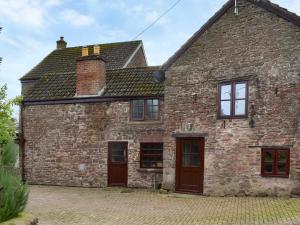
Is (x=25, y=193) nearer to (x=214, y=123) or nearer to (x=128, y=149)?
(x=214, y=123)

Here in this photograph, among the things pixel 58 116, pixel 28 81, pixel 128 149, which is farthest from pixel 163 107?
pixel 28 81

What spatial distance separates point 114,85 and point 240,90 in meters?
7.03

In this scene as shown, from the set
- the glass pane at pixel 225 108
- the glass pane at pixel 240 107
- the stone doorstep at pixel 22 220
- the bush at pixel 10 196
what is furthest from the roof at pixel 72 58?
the stone doorstep at pixel 22 220

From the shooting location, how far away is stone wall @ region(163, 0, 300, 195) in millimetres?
14102

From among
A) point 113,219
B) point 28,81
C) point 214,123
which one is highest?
point 28,81

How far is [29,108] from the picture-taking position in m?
20.6

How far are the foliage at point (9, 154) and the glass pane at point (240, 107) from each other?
943 cm

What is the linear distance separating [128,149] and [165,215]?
6.96 meters

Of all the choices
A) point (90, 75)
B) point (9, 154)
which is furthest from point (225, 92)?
point (9, 154)

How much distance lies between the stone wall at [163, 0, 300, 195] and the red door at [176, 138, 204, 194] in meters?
0.29

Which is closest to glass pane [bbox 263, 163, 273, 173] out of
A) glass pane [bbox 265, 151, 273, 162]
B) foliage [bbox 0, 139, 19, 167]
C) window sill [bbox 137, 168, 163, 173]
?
glass pane [bbox 265, 151, 273, 162]

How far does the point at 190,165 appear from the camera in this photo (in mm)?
16219

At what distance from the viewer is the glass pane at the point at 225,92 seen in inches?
603

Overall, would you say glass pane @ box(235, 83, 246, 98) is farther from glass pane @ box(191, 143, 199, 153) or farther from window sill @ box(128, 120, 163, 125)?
window sill @ box(128, 120, 163, 125)
